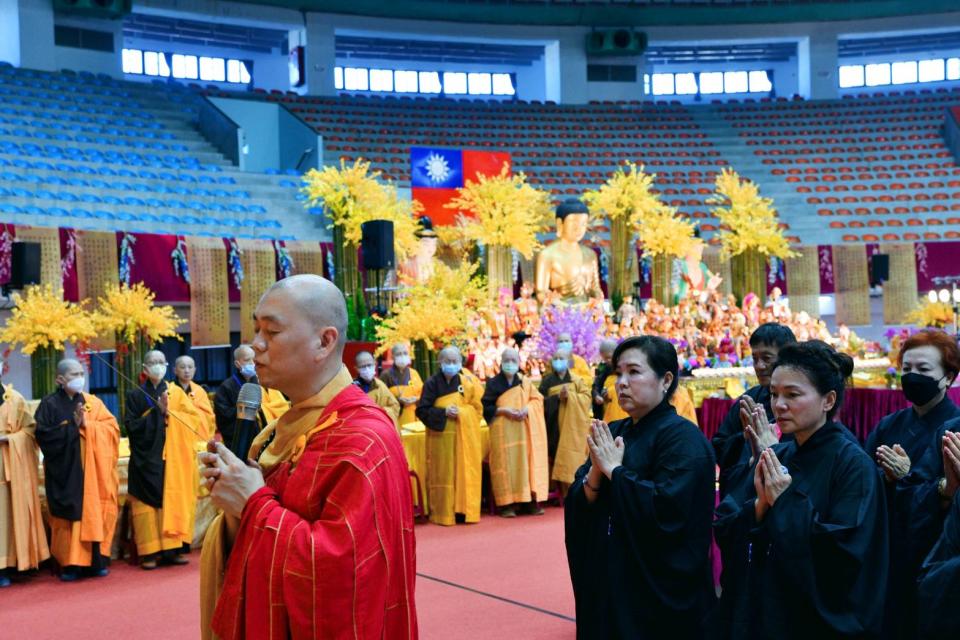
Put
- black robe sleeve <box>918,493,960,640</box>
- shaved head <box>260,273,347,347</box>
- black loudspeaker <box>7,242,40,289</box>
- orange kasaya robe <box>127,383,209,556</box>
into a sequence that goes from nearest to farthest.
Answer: black robe sleeve <box>918,493,960,640</box>
shaved head <box>260,273,347,347</box>
orange kasaya robe <box>127,383,209,556</box>
black loudspeaker <box>7,242,40,289</box>

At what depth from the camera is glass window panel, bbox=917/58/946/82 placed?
84.3 feet

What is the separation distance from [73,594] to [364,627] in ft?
A: 14.2

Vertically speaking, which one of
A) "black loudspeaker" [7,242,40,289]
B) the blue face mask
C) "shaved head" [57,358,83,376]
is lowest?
the blue face mask

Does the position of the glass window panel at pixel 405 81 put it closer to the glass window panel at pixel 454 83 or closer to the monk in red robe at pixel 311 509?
the glass window panel at pixel 454 83

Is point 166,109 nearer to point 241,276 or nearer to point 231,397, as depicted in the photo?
point 241,276

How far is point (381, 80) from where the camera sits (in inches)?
982

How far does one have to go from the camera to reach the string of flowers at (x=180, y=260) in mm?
11633

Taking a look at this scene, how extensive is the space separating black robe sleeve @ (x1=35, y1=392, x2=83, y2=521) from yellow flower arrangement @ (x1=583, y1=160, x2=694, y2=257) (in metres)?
7.01

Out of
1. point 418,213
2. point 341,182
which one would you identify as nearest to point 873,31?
point 418,213

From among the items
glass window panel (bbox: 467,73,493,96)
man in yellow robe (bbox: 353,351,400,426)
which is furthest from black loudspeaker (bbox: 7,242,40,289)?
glass window panel (bbox: 467,73,493,96)

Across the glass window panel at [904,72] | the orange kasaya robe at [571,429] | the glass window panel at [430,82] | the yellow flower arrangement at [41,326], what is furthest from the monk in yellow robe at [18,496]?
the glass window panel at [904,72]

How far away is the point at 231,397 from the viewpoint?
22.4ft

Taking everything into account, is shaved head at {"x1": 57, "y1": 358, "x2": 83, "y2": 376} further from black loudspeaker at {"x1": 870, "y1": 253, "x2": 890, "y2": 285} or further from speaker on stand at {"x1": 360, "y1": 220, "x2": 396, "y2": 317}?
black loudspeaker at {"x1": 870, "y1": 253, "x2": 890, "y2": 285}

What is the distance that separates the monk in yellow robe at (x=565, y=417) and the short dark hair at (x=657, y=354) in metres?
4.87
